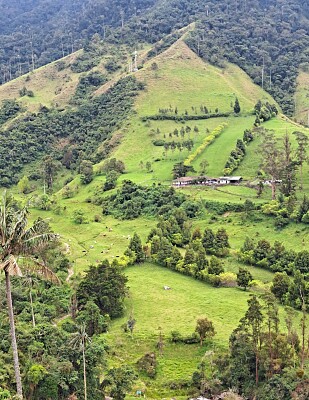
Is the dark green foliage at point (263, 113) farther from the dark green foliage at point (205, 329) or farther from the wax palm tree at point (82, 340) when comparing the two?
the wax palm tree at point (82, 340)

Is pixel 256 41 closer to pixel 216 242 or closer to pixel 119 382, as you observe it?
pixel 216 242

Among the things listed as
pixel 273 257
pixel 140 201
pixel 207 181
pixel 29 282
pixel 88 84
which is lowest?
pixel 140 201

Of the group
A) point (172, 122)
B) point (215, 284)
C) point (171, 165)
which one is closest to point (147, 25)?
point (172, 122)

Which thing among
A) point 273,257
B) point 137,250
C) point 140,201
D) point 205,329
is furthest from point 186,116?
point 205,329

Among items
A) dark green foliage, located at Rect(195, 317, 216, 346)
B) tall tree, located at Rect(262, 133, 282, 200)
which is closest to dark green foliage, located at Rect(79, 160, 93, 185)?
tall tree, located at Rect(262, 133, 282, 200)

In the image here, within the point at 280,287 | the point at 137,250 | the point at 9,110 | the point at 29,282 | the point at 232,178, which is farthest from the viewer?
the point at 9,110
